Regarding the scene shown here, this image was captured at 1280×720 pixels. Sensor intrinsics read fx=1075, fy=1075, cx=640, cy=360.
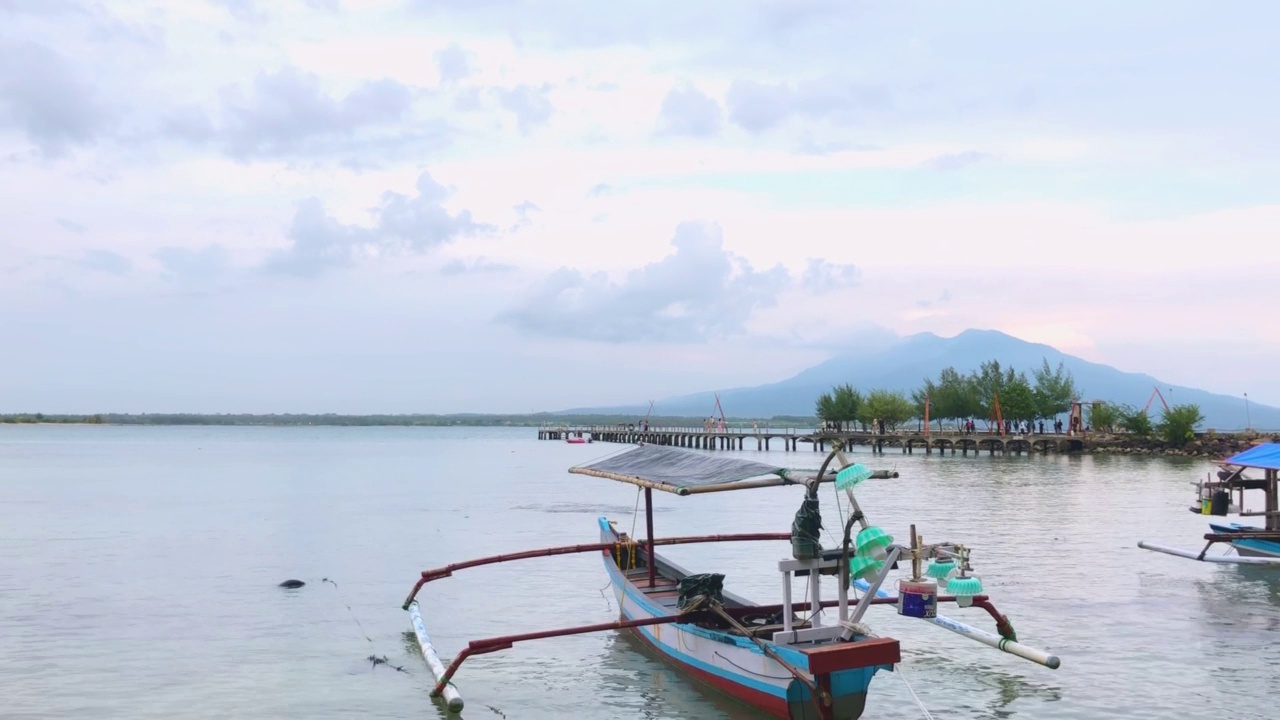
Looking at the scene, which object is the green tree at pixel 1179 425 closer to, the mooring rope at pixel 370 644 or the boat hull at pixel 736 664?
the mooring rope at pixel 370 644

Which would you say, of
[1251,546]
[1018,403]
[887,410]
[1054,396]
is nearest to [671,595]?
[1251,546]

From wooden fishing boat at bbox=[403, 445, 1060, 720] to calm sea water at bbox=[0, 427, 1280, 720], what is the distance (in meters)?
0.58

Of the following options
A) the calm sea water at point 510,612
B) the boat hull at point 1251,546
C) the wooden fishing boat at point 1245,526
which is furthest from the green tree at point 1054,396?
the boat hull at point 1251,546

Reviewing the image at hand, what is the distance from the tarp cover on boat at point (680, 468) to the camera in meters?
12.7

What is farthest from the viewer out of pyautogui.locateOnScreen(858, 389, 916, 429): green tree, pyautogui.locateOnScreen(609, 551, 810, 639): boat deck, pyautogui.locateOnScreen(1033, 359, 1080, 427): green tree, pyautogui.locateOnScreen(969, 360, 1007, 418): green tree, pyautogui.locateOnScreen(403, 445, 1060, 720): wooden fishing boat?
Answer: pyautogui.locateOnScreen(858, 389, 916, 429): green tree

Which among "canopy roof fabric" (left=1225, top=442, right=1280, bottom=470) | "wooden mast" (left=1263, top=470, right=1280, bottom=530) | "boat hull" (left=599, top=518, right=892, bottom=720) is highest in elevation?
"canopy roof fabric" (left=1225, top=442, right=1280, bottom=470)

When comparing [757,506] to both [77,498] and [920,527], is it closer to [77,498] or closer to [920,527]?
[920,527]

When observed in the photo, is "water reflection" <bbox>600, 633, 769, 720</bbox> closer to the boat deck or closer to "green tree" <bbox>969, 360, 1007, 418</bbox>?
the boat deck

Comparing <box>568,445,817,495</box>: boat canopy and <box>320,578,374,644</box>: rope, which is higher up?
<box>568,445,817,495</box>: boat canopy

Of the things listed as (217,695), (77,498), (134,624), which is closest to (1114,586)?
(217,695)

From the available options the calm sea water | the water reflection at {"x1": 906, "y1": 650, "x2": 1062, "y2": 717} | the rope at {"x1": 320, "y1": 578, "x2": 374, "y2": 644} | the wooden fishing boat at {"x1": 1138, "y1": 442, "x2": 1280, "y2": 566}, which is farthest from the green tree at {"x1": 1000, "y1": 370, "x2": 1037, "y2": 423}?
the water reflection at {"x1": 906, "y1": 650, "x2": 1062, "y2": 717}

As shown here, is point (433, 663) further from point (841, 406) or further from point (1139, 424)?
point (841, 406)

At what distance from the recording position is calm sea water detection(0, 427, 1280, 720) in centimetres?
1296

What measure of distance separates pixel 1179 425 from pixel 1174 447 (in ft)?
5.04
